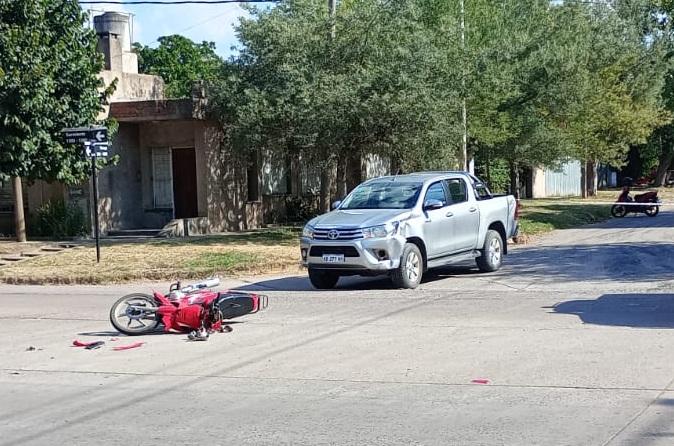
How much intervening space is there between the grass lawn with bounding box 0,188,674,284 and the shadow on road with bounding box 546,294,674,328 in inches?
293

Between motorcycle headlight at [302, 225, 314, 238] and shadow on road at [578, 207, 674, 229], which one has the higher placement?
motorcycle headlight at [302, 225, 314, 238]

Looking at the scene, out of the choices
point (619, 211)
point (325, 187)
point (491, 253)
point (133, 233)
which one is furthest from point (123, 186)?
point (619, 211)

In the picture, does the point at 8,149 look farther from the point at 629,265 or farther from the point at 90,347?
the point at 629,265

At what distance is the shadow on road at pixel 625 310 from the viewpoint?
1097 cm

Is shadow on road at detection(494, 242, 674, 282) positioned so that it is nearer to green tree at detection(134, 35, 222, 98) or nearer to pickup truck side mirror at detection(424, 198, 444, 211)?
pickup truck side mirror at detection(424, 198, 444, 211)

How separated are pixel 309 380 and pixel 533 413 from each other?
2364mm

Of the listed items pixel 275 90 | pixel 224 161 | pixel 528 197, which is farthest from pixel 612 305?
pixel 528 197

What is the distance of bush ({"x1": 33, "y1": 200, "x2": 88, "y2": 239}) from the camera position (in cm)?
2561

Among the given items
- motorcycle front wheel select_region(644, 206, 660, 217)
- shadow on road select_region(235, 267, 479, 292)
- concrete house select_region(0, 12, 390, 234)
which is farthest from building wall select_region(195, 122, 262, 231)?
motorcycle front wheel select_region(644, 206, 660, 217)

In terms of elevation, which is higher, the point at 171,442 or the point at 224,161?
the point at 224,161

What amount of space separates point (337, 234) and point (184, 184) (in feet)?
46.4

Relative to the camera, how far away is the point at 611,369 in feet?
27.7

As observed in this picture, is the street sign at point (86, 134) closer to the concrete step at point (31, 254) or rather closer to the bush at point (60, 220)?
the concrete step at point (31, 254)

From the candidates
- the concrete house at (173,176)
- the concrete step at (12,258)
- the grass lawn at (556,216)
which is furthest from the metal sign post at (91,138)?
the grass lawn at (556,216)
